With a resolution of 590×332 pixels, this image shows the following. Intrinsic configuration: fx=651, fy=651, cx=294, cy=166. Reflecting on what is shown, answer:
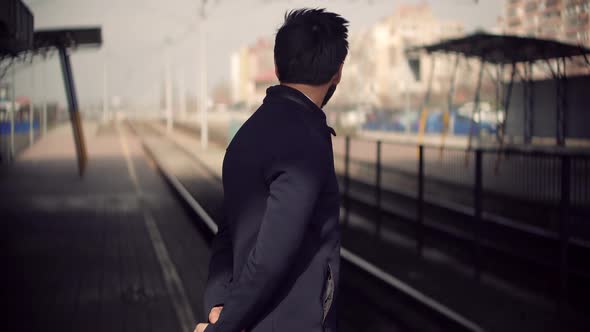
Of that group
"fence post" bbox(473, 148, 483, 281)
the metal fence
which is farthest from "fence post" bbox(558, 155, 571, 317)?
"fence post" bbox(473, 148, 483, 281)

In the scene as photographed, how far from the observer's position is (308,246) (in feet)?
5.65

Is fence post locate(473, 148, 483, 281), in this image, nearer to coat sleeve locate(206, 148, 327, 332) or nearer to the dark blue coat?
the dark blue coat

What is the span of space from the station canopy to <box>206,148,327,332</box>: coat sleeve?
10.3 meters

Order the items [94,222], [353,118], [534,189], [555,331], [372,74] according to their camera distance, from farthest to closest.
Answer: [372,74]
[353,118]
[94,222]
[534,189]
[555,331]

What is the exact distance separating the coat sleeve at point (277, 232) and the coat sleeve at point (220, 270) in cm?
21

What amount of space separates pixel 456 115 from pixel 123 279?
35.2 meters

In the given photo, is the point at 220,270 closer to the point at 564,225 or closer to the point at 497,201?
the point at 564,225

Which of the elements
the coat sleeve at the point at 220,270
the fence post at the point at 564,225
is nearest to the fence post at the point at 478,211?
the fence post at the point at 564,225

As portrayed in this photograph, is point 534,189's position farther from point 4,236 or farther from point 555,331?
point 4,236

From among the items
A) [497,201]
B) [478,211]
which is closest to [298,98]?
[478,211]

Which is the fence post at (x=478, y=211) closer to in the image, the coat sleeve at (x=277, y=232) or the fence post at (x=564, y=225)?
the fence post at (x=564, y=225)

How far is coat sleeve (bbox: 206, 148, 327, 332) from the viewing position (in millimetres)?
1594

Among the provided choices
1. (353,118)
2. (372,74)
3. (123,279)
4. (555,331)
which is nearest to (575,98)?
(555,331)

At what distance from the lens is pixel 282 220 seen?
1592 mm
